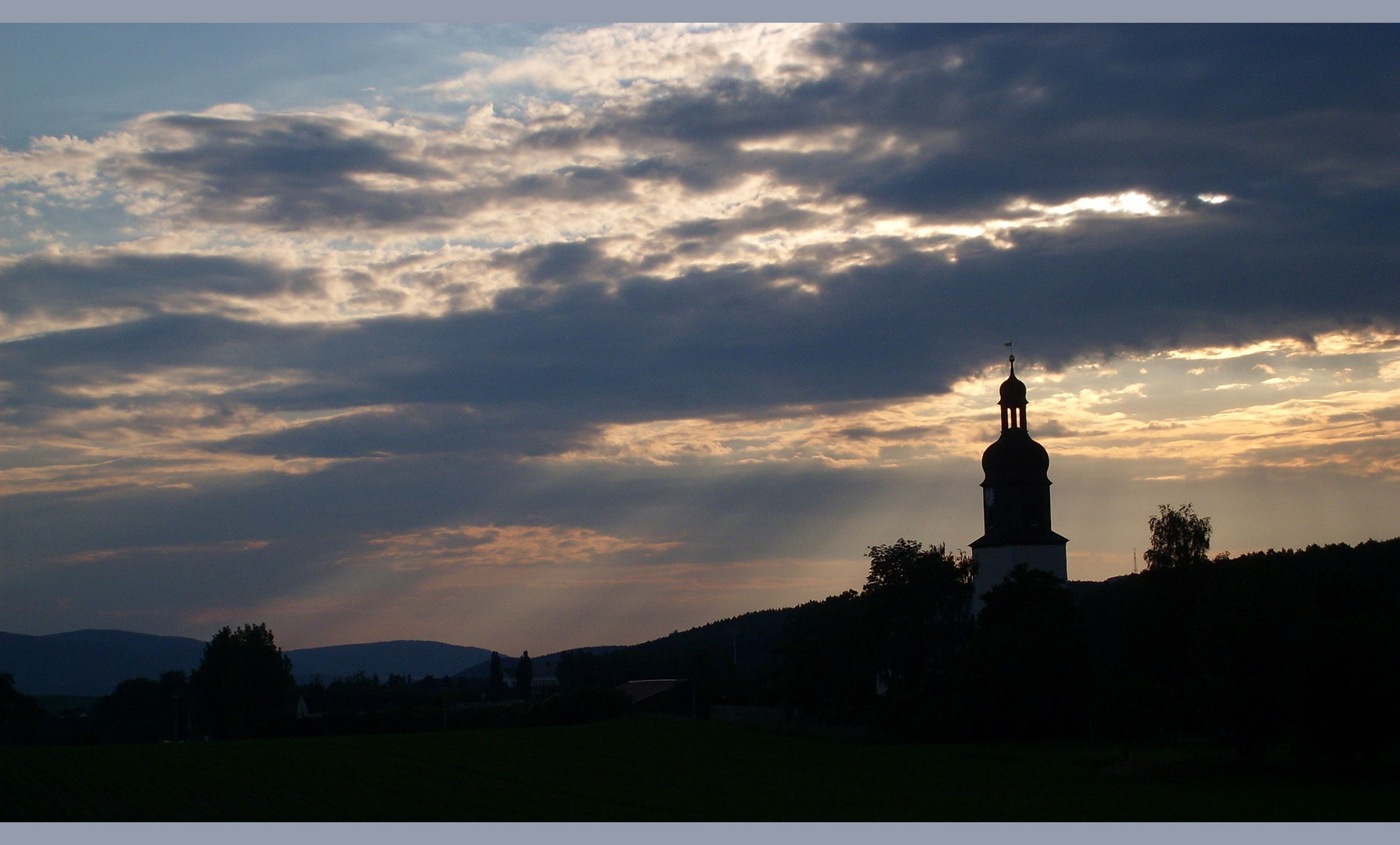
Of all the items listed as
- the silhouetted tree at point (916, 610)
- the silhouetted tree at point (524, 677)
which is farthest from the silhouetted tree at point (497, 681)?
the silhouetted tree at point (916, 610)

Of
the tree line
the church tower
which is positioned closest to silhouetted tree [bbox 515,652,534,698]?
the tree line

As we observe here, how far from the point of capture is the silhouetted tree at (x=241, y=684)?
326ft

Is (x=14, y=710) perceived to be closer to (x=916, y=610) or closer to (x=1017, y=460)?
(x=916, y=610)

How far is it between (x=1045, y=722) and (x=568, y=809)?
3446 cm

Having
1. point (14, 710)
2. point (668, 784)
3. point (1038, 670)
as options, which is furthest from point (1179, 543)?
point (14, 710)

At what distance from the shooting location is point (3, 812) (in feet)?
108

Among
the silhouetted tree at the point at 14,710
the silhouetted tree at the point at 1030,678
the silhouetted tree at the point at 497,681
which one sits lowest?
the silhouetted tree at the point at 497,681

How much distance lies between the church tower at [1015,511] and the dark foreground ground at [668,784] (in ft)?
65.0

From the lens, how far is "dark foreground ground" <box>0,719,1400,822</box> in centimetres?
3222

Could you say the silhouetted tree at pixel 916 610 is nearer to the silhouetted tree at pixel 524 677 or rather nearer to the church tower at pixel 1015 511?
the church tower at pixel 1015 511

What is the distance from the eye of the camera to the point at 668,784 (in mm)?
41188

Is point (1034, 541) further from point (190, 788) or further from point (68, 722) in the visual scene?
point (68, 722)

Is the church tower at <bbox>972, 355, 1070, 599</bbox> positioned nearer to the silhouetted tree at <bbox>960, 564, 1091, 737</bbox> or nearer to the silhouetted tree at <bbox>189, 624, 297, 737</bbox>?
the silhouetted tree at <bbox>960, 564, 1091, 737</bbox>

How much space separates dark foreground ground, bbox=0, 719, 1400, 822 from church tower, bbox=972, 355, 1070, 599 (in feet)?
Answer: 65.0
